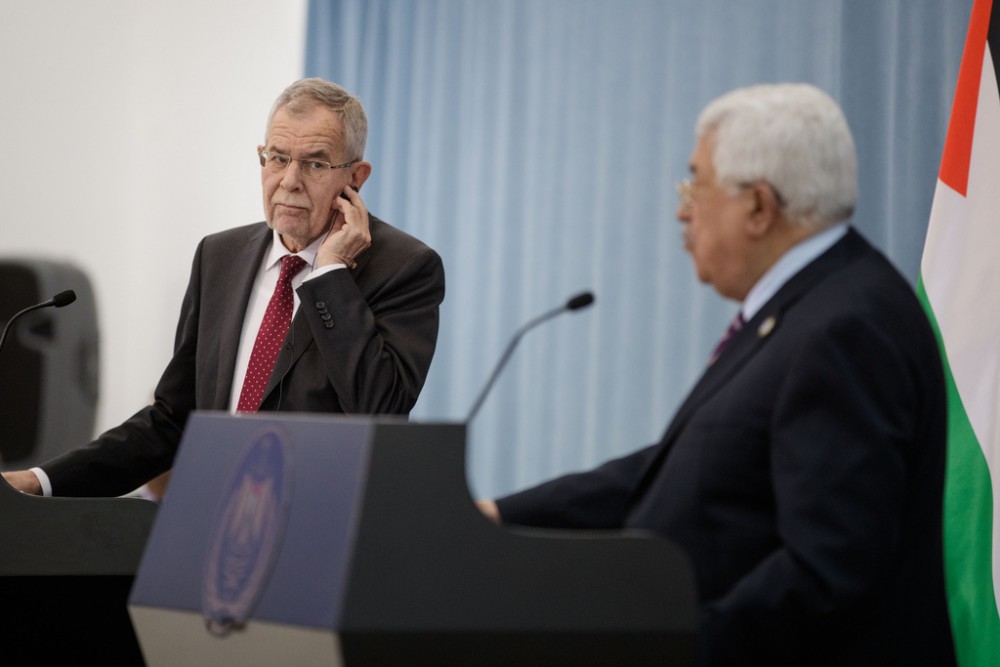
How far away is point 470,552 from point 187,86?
4.05 m

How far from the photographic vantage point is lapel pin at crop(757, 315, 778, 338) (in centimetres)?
172

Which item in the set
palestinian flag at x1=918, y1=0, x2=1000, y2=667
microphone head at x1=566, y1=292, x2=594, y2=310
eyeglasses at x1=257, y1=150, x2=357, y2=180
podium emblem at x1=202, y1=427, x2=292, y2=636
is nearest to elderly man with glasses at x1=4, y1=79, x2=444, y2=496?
eyeglasses at x1=257, y1=150, x2=357, y2=180

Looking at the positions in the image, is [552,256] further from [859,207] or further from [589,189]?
[859,207]

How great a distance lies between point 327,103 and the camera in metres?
2.77

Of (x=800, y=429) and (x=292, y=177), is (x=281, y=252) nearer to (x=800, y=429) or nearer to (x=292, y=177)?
(x=292, y=177)

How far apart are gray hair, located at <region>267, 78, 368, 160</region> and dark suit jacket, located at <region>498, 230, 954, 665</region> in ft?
4.20

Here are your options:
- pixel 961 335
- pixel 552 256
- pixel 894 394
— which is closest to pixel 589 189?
pixel 552 256

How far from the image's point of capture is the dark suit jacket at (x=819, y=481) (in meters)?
1.54

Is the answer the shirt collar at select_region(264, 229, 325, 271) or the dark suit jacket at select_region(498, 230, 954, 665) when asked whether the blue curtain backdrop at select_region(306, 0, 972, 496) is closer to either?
the shirt collar at select_region(264, 229, 325, 271)

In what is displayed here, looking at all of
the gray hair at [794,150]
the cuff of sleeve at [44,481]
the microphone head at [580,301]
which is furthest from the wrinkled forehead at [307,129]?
the gray hair at [794,150]

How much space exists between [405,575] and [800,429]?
533 millimetres

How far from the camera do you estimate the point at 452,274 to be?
15.4 feet

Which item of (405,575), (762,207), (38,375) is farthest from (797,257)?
(38,375)

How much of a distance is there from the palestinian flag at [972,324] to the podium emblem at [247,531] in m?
2.06
